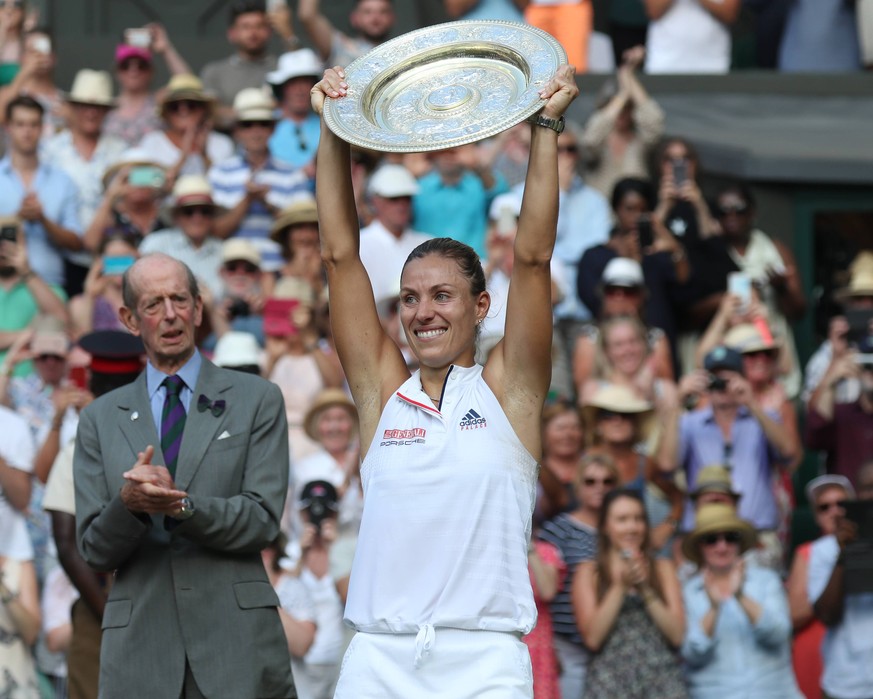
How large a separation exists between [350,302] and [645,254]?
6431 mm

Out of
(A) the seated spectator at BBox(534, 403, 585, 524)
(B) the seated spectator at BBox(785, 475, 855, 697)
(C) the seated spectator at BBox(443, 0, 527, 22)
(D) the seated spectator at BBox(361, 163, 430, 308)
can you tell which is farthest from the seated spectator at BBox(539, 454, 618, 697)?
(C) the seated spectator at BBox(443, 0, 527, 22)

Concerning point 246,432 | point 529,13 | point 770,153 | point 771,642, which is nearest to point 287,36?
point 529,13

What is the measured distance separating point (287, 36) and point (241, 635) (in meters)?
8.36

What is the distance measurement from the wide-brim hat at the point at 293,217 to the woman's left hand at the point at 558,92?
594 centimetres

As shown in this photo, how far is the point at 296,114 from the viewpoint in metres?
12.6

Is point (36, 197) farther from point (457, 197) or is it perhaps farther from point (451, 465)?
point (451, 465)

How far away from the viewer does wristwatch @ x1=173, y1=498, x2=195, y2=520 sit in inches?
225

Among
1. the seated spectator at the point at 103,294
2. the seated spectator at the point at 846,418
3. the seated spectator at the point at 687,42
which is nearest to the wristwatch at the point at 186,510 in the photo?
the seated spectator at the point at 103,294

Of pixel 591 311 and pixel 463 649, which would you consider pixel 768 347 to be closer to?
A: pixel 591 311

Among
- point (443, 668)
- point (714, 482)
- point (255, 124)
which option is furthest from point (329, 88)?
point (255, 124)

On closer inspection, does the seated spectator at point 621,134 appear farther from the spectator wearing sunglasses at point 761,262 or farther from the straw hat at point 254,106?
the straw hat at point 254,106

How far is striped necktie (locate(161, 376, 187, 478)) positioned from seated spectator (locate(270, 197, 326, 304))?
201 inches

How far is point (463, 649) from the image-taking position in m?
5.14

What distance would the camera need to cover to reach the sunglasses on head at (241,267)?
36.7 feet
